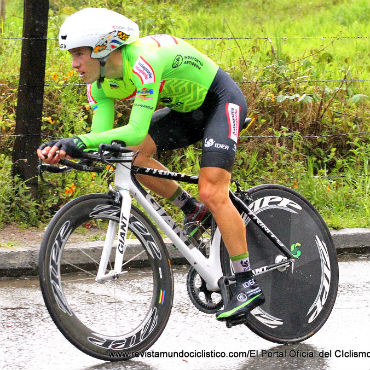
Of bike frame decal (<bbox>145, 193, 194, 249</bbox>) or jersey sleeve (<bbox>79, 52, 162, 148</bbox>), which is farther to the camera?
bike frame decal (<bbox>145, 193, 194, 249</bbox>)

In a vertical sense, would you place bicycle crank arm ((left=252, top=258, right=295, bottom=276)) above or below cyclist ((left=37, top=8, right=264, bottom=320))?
below

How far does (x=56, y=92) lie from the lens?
8953 mm

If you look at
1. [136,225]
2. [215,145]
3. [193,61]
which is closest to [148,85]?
[193,61]

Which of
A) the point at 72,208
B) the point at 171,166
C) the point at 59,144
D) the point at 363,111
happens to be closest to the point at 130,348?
the point at 72,208

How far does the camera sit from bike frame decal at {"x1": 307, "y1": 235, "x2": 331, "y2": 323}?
17.8 ft

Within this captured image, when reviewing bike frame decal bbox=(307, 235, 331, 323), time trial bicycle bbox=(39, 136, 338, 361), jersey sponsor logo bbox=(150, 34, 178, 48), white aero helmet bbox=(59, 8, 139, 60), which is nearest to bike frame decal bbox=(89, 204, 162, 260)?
time trial bicycle bbox=(39, 136, 338, 361)

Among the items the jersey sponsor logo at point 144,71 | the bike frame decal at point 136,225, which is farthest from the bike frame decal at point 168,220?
the jersey sponsor logo at point 144,71

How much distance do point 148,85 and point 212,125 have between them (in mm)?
529

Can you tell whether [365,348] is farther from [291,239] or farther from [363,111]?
[363,111]

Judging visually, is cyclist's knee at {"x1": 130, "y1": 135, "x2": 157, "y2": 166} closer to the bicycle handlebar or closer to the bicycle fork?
the bicycle fork

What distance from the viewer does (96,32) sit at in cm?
463

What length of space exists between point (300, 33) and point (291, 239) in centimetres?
762

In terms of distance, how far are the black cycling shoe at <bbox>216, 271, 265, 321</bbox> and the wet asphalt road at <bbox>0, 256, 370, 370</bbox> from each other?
25 centimetres

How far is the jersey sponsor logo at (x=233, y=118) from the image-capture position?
5020 millimetres
